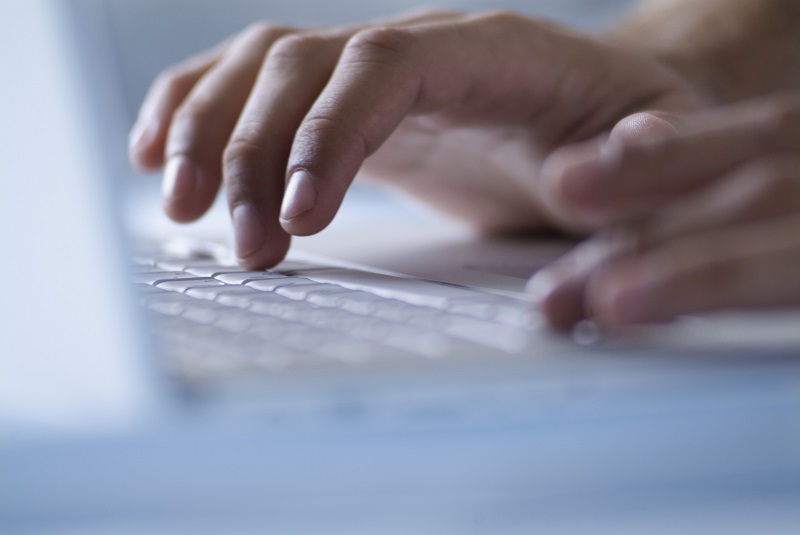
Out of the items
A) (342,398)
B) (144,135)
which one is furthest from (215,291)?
(144,135)

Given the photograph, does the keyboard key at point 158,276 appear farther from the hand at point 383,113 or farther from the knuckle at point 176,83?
the knuckle at point 176,83

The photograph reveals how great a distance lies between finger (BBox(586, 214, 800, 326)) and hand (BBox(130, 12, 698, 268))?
26 cm

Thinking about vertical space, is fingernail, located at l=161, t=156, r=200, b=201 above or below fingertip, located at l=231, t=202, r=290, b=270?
above

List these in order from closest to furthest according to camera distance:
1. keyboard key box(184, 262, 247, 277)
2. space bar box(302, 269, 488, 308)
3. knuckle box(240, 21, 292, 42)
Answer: space bar box(302, 269, 488, 308) < keyboard key box(184, 262, 247, 277) < knuckle box(240, 21, 292, 42)

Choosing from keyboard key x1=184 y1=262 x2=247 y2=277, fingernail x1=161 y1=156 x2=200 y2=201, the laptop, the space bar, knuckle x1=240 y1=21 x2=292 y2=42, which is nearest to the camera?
the laptop

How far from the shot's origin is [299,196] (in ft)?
1.72

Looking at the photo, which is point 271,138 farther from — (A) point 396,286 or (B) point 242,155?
(A) point 396,286

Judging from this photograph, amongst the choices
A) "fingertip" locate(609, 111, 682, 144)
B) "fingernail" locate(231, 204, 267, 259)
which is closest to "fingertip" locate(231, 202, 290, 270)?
"fingernail" locate(231, 204, 267, 259)

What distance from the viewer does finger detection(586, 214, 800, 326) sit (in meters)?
0.29

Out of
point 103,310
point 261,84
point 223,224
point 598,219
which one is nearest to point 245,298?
point 103,310

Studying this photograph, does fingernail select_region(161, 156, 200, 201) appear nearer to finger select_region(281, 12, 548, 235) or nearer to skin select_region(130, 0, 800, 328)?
skin select_region(130, 0, 800, 328)

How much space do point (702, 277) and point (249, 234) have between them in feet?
1.05

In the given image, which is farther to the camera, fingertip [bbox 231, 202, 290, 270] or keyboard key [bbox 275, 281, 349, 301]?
fingertip [bbox 231, 202, 290, 270]

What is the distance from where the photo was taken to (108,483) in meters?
0.41
